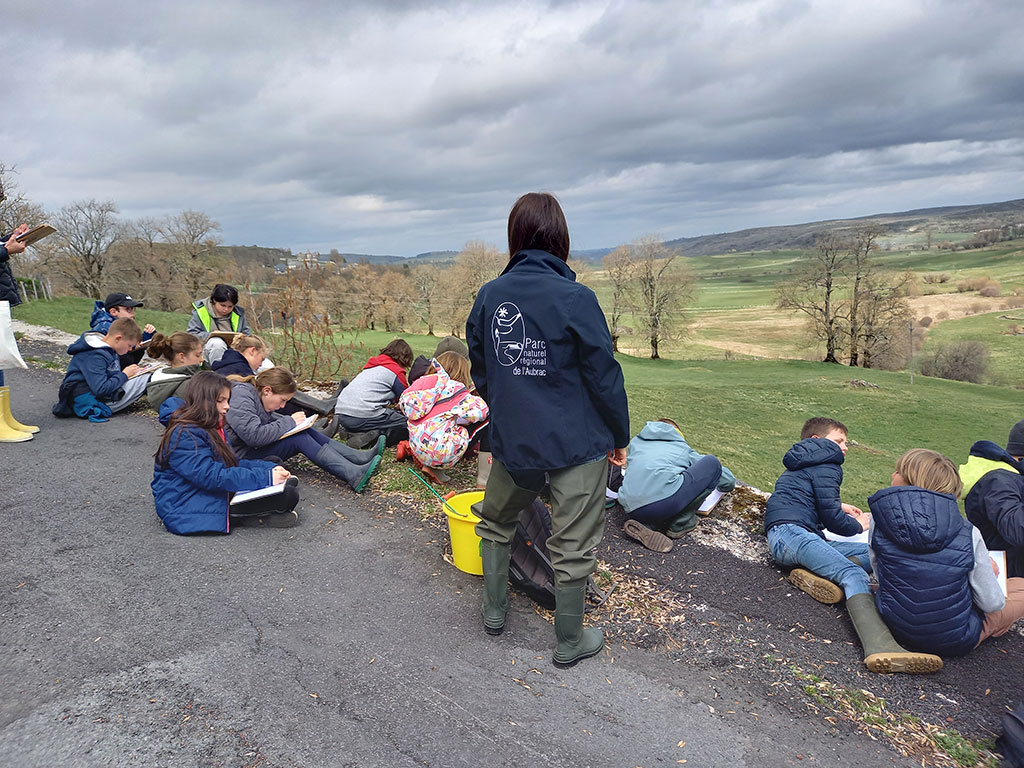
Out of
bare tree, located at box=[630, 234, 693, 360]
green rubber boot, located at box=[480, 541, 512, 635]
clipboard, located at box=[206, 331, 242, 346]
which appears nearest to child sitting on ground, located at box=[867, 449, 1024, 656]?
green rubber boot, located at box=[480, 541, 512, 635]

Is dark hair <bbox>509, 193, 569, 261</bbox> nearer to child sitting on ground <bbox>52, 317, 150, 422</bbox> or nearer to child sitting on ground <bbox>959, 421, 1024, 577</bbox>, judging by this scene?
child sitting on ground <bbox>959, 421, 1024, 577</bbox>

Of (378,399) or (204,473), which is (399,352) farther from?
(204,473)

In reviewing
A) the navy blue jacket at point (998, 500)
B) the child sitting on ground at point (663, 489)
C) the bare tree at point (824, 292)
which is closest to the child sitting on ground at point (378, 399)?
the child sitting on ground at point (663, 489)

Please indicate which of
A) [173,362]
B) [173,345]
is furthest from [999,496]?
[173,362]

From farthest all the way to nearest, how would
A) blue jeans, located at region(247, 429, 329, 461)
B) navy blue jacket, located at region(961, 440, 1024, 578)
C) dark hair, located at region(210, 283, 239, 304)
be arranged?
dark hair, located at region(210, 283, 239, 304), blue jeans, located at region(247, 429, 329, 461), navy blue jacket, located at region(961, 440, 1024, 578)

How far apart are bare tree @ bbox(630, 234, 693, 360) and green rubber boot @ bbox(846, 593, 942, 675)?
45.4 meters

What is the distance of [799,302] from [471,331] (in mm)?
45941

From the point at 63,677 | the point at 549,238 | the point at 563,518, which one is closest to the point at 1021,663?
the point at 563,518

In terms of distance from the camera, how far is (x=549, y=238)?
3061 mm

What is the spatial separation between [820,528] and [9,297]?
7803 millimetres

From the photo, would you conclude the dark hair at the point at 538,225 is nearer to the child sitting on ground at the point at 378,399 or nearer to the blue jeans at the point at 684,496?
the blue jeans at the point at 684,496

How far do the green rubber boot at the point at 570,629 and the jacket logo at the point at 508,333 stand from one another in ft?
4.08

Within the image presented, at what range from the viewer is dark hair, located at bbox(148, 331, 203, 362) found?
7062mm

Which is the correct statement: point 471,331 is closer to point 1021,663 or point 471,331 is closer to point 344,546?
point 344,546
